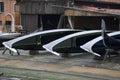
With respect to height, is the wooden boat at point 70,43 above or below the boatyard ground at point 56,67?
above

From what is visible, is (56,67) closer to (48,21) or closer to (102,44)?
(102,44)

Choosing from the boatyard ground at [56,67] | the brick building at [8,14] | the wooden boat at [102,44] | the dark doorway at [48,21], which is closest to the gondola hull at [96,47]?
the wooden boat at [102,44]

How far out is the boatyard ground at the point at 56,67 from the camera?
714 inches

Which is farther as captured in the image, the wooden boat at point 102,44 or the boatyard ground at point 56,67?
the wooden boat at point 102,44

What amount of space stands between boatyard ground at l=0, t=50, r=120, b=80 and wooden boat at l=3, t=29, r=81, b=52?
638 millimetres

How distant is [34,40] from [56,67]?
17.7 ft

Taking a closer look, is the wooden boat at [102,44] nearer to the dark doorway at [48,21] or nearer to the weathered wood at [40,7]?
the weathered wood at [40,7]

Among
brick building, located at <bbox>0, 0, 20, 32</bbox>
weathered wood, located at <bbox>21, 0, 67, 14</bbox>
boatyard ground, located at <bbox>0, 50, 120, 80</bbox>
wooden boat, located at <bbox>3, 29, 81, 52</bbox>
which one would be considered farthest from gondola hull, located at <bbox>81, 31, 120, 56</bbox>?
brick building, located at <bbox>0, 0, 20, 32</bbox>

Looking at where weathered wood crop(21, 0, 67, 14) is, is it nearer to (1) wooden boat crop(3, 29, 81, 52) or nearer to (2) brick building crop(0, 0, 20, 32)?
(2) brick building crop(0, 0, 20, 32)

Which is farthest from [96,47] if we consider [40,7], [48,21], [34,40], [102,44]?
[48,21]

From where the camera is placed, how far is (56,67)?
68.7ft

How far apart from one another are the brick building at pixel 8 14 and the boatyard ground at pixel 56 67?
103ft

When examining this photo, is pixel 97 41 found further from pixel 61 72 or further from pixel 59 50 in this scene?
Result: pixel 61 72

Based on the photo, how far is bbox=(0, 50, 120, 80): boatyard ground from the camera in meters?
18.1
